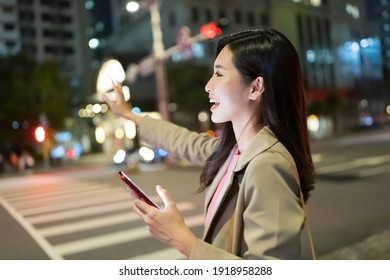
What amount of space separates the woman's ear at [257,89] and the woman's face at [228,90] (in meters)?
0.01

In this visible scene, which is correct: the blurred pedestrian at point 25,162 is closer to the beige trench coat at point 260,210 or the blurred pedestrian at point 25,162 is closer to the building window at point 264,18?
the building window at point 264,18

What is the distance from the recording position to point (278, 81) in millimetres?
797

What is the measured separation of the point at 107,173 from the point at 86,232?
1.75 m

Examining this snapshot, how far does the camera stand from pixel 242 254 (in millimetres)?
811

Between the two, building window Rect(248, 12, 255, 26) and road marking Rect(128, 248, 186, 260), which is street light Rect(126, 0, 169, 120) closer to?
building window Rect(248, 12, 255, 26)

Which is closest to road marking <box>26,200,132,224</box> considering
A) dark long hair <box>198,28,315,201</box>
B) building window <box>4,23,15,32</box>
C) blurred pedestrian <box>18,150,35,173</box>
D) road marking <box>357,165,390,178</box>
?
building window <box>4,23,15,32</box>

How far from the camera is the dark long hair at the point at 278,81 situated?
0.79 m

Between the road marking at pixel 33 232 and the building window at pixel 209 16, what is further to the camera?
the building window at pixel 209 16

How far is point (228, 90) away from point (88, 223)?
254cm

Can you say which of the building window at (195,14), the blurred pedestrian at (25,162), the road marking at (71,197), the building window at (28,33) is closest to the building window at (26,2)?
the building window at (28,33)
